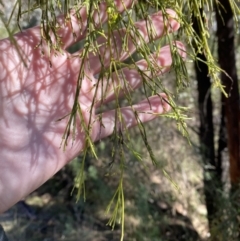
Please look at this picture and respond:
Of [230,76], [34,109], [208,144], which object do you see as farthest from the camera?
[208,144]

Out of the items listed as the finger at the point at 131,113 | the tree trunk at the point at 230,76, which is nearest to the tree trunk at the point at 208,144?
the tree trunk at the point at 230,76

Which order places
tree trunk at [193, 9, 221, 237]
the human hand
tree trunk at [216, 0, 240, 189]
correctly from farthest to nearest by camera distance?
tree trunk at [193, 9, 221, 237]
tree trunk at [216, 0, 240, 189]
the human hand

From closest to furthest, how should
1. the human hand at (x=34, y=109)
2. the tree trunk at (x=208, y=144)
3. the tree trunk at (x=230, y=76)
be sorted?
the human hand at (x=34, y=109), the tree trunk at (x=230, y=76), the tree trunk at (x=208, y=144)

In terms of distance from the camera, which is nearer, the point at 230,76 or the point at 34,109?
the point at 34,109

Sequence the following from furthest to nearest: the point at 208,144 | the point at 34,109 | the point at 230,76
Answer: the point at 208,144, the point at 230,76, the point at 34,109

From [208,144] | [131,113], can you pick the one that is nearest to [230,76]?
[208,144]

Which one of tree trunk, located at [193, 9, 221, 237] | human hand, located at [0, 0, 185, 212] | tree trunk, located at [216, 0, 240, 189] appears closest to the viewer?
human hand, located at [0, 0, 185, 212]

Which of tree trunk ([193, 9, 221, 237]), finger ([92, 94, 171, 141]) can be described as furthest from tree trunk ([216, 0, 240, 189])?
finger ([92, 94, 171, 141])

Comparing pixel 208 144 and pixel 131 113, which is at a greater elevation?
pixel 131 113

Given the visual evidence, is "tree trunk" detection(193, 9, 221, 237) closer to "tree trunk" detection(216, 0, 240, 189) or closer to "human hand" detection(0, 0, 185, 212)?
"tree trunk" detection(216, 0, 240, 189)

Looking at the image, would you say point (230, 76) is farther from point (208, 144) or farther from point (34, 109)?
point (34, 109)

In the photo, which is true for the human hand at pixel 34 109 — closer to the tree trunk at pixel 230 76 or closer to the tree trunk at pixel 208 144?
the tree trunk at pixel 230 76

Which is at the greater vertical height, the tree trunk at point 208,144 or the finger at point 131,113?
the finger at point 131,113

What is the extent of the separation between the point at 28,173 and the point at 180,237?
1.87 metres
